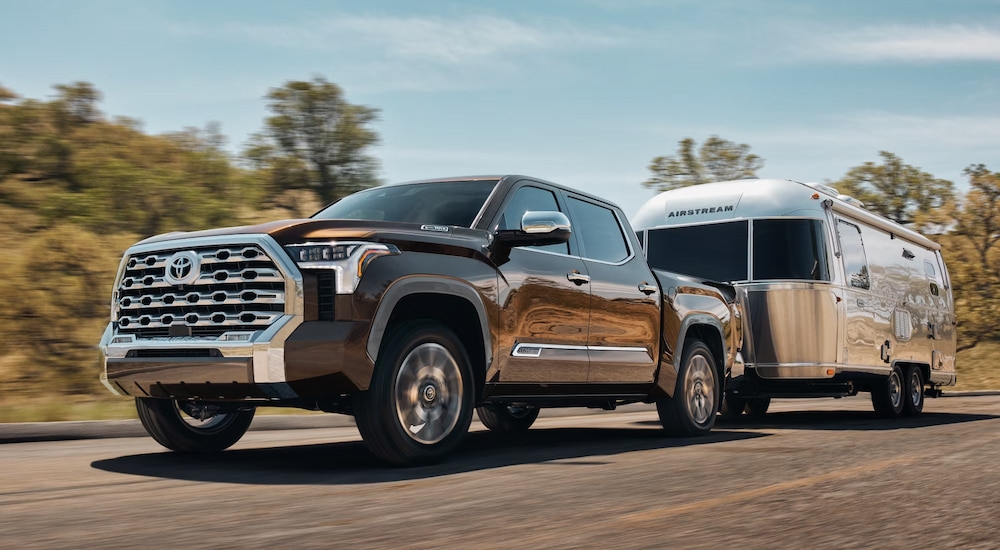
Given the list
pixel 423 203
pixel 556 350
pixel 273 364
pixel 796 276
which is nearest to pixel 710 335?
pixel 796 276

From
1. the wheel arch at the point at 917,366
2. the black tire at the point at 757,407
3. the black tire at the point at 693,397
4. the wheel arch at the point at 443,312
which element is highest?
the wheel arch at the point at 443,312

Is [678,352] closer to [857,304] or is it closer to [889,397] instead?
[857,304]

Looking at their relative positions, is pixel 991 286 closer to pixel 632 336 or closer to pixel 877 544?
pixel 632 336

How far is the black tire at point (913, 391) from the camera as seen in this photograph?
14.5 m

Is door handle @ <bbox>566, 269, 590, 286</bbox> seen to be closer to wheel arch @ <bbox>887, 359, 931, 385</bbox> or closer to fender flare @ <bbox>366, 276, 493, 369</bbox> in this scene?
fender flare @ <bbox>366, 276, 493, 369</bbox>

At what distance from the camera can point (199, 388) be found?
20.1 ft

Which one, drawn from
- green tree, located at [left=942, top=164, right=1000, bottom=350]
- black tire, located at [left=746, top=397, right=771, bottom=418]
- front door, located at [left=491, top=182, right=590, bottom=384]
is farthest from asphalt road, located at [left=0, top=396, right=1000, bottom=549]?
green tree, located at [left=942, top=164, right=1000, bottom=350]

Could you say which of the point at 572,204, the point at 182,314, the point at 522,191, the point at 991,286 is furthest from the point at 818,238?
the point at 991,286

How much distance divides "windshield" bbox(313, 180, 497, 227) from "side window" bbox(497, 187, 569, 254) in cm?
20

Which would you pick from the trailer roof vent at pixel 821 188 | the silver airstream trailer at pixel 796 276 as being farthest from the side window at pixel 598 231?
the trailer roof vent at pixel 821 188

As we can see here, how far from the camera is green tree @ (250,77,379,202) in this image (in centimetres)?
2378

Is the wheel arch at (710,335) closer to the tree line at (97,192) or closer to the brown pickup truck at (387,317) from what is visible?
the brown pickup truck at (387,317)

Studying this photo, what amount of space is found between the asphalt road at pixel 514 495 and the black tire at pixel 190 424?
0.47ft

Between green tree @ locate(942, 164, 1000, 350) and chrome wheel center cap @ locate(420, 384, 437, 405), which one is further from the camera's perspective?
green tree @ locate(942, 164, 1000, 350)
